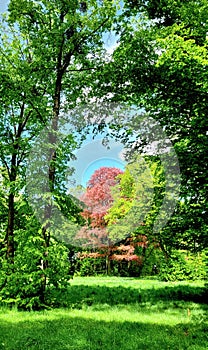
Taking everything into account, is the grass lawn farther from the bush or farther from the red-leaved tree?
the red-leaved tree

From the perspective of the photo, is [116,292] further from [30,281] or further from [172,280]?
[172,280]

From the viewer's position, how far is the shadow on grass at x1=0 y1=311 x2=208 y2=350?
5.26m

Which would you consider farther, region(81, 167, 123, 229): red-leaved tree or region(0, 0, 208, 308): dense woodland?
region(81, 167, 123, 229): red-leaved tree

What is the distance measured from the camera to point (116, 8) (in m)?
10.3

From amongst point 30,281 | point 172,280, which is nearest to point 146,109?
point 30,281

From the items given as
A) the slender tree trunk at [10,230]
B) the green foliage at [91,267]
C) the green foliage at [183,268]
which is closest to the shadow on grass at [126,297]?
the slender tree trunk at [10,230]

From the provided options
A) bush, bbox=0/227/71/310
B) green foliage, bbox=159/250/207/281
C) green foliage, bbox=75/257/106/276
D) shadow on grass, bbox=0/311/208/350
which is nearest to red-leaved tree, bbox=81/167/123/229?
green foliage, bbox=159/250/207/281

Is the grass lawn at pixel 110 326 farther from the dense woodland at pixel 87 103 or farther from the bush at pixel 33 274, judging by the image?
the dense woodland at pixel 87 103

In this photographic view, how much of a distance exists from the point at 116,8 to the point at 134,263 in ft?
68.5

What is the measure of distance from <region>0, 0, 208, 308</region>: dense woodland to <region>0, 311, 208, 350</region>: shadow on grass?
6.47 feet

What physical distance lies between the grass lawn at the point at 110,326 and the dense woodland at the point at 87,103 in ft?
3.67

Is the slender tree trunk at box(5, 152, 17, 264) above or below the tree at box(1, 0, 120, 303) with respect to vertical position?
below

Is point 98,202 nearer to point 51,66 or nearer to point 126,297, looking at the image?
point 126,297

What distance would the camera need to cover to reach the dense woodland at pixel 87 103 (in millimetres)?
8719
